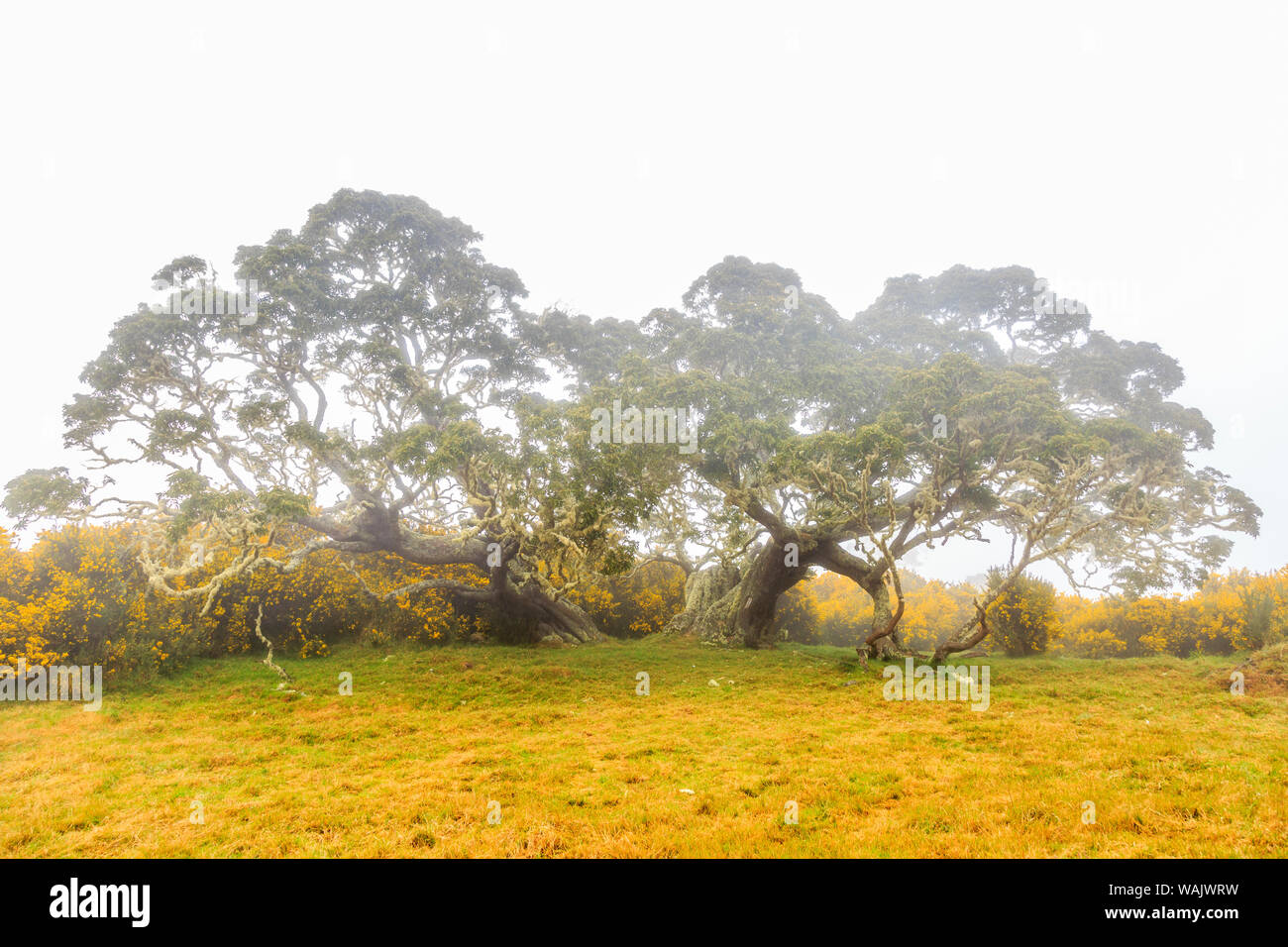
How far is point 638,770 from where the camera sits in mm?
6441

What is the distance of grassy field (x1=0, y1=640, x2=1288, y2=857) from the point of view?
438cm

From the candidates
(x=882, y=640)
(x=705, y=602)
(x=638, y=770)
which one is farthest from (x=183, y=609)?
(x=882, y=640)

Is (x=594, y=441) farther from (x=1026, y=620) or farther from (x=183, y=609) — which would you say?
(x=1026, y=620)

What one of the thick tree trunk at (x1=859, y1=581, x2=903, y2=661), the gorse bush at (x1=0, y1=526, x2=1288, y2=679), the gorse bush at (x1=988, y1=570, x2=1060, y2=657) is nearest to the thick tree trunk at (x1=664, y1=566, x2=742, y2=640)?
the gorse bush at (x1=0, y1=526, x2=1288, y2=679)

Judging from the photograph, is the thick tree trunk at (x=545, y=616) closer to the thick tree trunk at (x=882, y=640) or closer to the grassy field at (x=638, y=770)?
the grassy field at (x=638, y=770)

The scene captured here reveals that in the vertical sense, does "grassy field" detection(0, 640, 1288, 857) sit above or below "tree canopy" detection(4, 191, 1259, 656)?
below

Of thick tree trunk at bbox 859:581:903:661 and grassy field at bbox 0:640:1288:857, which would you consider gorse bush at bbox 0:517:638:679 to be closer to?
grassy field at bbox 0:640:1288:857

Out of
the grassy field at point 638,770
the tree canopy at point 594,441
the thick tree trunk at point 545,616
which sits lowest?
the thick tree trunk at point 545,616

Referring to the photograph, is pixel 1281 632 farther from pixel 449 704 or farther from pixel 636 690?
pixel 449 704

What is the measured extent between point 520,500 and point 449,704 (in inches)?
180

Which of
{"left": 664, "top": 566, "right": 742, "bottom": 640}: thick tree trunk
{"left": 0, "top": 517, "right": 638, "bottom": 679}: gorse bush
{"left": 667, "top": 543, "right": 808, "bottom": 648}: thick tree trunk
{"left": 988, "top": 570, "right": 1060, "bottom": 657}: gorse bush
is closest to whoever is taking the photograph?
{"left": 0, "top": 517, "right": 638, "bottom": 679}: gorse bush

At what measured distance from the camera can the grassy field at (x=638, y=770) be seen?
4.38 meters

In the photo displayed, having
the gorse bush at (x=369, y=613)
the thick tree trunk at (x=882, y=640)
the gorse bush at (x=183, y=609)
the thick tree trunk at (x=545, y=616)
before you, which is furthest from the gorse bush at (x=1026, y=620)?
the gorse bush at (x=183, y=609)
